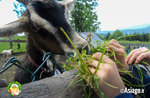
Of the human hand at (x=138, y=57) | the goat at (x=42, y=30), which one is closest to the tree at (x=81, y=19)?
the goat at (x=42, y=30)

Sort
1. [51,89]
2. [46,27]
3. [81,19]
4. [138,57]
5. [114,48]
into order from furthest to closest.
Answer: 1. [81,19]
2. [46,27]
3. [138,57]
4. [114,48]
5. [51,89]

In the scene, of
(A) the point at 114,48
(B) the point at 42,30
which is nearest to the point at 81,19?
(B) the point at 42,30

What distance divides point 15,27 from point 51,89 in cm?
188

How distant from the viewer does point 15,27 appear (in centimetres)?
203

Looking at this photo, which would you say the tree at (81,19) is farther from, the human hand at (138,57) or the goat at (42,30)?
the human hand at (138,57)

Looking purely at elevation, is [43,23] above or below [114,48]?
above

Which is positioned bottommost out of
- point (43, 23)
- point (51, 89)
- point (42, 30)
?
point (51, 89)

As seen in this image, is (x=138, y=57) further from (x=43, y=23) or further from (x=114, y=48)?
(x=43, y=23)

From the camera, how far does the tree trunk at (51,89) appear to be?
0.50m

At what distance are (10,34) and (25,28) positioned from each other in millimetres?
302

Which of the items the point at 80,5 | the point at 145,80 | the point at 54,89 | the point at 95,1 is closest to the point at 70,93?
the point at 54,89

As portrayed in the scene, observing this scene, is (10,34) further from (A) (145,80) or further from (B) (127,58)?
(A) (145,80)

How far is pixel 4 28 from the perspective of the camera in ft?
6.12

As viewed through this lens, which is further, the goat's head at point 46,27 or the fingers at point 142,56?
the goat's head at point 46,27
